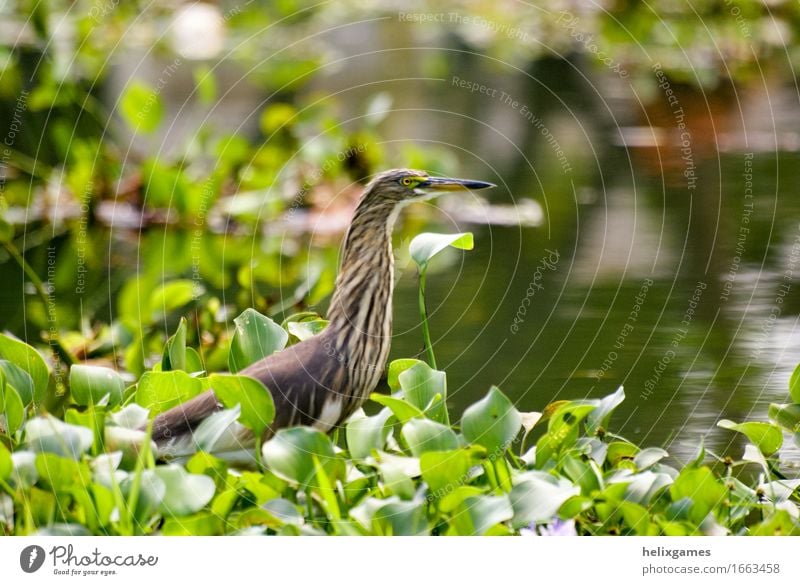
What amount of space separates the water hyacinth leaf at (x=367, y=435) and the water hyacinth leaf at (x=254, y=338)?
42 cm

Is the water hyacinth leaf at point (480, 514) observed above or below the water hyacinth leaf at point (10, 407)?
below

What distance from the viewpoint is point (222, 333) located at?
4145 millimetres

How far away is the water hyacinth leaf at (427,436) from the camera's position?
8.70 feet

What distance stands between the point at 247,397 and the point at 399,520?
0.44m

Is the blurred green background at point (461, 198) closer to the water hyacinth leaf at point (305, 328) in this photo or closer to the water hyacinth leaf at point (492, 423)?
the water hyacinth leaf at point (305, 328)

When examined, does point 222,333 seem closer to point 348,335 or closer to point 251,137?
point 348,335

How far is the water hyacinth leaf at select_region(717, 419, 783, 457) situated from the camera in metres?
2.88

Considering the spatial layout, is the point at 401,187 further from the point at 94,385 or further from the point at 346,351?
the point at 94,385

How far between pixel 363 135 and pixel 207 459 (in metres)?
4.34

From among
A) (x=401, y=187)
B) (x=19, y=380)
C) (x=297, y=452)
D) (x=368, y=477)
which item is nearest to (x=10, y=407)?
(x=19, y=380)

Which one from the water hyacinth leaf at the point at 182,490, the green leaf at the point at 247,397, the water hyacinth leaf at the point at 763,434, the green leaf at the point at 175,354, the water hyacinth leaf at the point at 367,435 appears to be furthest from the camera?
the green leaf at the point at 175,354

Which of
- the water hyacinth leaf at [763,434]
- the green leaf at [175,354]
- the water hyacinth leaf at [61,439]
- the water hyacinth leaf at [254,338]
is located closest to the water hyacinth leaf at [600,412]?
the water hyacinth leaf at [763,434]
